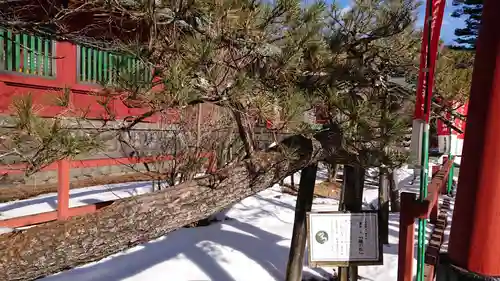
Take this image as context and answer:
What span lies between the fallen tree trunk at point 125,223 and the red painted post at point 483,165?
1.07 m

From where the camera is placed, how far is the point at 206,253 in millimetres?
4582

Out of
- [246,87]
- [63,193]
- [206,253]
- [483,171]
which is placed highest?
[246,87]

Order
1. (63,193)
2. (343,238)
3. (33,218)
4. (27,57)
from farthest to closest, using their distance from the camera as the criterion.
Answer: (27,57)
(63,193)
(33,218)
(343,238)

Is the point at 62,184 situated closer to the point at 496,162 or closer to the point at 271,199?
the point at 496,162

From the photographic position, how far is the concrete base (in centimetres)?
196

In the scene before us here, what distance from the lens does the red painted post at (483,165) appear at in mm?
1908

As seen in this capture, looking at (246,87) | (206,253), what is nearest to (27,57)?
(206,253)

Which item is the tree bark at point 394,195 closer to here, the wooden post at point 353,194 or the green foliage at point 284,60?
the wooden post at point 353,194

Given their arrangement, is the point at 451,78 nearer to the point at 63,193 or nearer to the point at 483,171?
the point at 483,171

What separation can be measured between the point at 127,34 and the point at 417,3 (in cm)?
207

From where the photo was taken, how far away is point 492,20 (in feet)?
6.36

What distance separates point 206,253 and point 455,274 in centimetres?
310

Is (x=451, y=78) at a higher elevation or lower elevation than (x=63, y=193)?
higher

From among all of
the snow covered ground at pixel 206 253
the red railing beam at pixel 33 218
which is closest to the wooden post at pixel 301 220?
the snow covered ground at pixel 206 253
